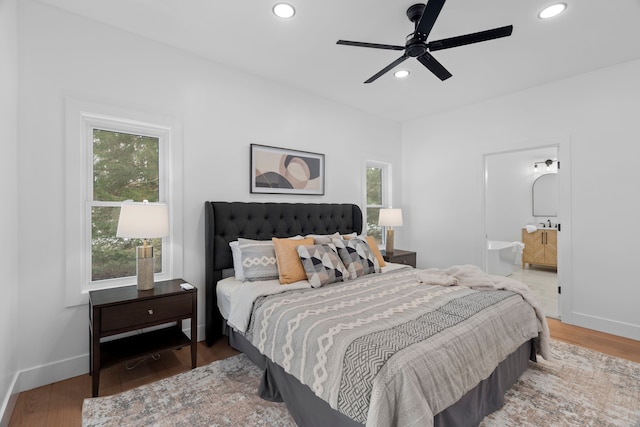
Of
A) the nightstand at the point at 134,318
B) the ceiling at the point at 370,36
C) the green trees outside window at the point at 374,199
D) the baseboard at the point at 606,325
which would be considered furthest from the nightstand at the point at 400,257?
the nightstand at the point at 134,318

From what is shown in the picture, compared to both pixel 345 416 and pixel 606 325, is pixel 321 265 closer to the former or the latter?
pixel 345 416

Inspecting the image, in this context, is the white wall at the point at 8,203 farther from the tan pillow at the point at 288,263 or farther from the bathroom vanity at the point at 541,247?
the bathroom vanity at the point at 541,247

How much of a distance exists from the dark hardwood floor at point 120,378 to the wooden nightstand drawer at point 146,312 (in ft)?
1.38

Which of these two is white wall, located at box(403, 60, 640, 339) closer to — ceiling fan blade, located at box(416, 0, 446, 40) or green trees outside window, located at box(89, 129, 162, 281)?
ceiling fan blade, located at box(416, 0, 446, 40)

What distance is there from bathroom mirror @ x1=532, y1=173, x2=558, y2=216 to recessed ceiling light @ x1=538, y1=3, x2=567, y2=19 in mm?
5356

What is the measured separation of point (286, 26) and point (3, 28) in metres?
1.78

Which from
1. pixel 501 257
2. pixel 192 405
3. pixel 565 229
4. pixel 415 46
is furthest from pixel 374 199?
pixel 192 405

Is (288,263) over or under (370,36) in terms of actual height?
under

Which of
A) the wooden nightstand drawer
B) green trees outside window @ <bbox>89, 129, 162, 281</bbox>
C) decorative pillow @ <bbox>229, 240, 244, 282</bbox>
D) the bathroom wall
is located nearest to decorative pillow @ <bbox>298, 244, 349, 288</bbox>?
decorative pillow @ <bbox>229, 240, 244, 282</bbox>

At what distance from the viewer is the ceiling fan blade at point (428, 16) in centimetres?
173

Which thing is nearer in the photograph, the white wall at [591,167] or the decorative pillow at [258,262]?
the decorative pillow at [258,262]

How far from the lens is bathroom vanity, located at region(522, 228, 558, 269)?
5.90 metres

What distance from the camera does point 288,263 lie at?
104 inches

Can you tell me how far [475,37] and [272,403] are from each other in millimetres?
2777
